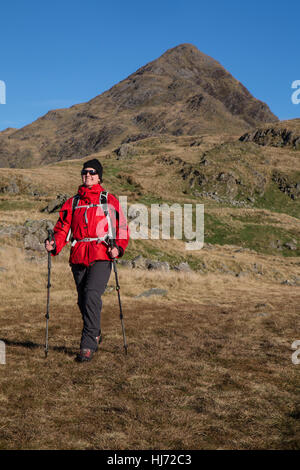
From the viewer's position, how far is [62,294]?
1450cm

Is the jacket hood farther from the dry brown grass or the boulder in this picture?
the boulder

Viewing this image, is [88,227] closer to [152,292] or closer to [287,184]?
[152,292]

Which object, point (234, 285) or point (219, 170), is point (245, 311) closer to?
point (234, 285)

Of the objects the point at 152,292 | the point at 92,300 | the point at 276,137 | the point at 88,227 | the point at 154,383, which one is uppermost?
the point at 276,137

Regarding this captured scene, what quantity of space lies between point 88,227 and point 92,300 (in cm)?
138

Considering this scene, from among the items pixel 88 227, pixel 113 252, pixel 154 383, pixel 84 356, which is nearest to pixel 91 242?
pixel 88 227

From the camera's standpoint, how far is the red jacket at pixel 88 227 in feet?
22.9

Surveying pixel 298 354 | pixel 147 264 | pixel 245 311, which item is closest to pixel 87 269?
pixel 298 354

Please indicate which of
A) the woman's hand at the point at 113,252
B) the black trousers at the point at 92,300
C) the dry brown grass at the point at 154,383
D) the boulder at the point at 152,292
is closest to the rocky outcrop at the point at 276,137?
Answer: the boulder at the point at 152,292

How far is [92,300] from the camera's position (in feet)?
22.3

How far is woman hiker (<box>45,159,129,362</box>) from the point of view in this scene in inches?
268

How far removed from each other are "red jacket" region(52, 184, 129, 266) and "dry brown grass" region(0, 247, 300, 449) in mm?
1970

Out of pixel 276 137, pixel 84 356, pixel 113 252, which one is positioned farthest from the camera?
pixel 276 137

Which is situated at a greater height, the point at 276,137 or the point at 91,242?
the point at 276,137
